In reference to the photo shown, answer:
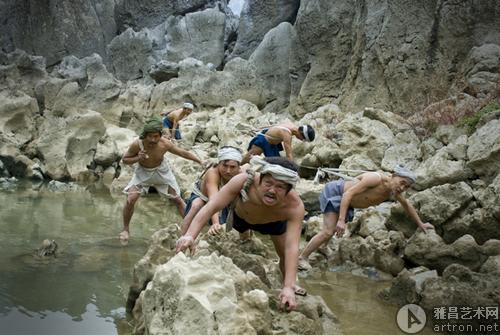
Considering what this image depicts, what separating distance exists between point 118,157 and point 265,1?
1163 centimetres

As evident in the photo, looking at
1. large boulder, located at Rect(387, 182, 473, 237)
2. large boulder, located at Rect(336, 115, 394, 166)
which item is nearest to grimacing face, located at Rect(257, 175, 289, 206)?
large boulder, located at Rect(387, 182, 473, 237)

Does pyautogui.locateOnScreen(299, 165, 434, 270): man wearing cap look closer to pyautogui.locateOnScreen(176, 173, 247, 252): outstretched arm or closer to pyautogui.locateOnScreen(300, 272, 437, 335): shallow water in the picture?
pyautogui.locateOnScreen(300, 272, 437, 335): shallow water

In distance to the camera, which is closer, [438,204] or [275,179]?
[275,179]

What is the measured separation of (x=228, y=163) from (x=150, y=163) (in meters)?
1.74

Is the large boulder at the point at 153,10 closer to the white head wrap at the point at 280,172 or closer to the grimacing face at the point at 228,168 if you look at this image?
the grimacing face at the point at 228,168

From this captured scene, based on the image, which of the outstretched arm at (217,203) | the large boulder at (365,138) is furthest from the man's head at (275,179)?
the large boulder at (365,138)

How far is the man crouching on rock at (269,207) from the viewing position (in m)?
3.20

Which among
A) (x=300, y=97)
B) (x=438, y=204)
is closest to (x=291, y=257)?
(x=438, y=204)

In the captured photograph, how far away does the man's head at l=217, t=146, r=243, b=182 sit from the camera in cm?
475

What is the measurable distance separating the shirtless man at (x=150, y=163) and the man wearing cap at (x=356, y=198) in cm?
161

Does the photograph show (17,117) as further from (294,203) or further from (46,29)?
(294,203)

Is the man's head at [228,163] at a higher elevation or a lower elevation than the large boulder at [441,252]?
higher

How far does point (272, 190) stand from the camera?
325 centimetres

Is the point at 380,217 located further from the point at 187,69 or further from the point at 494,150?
the point at 187,69
